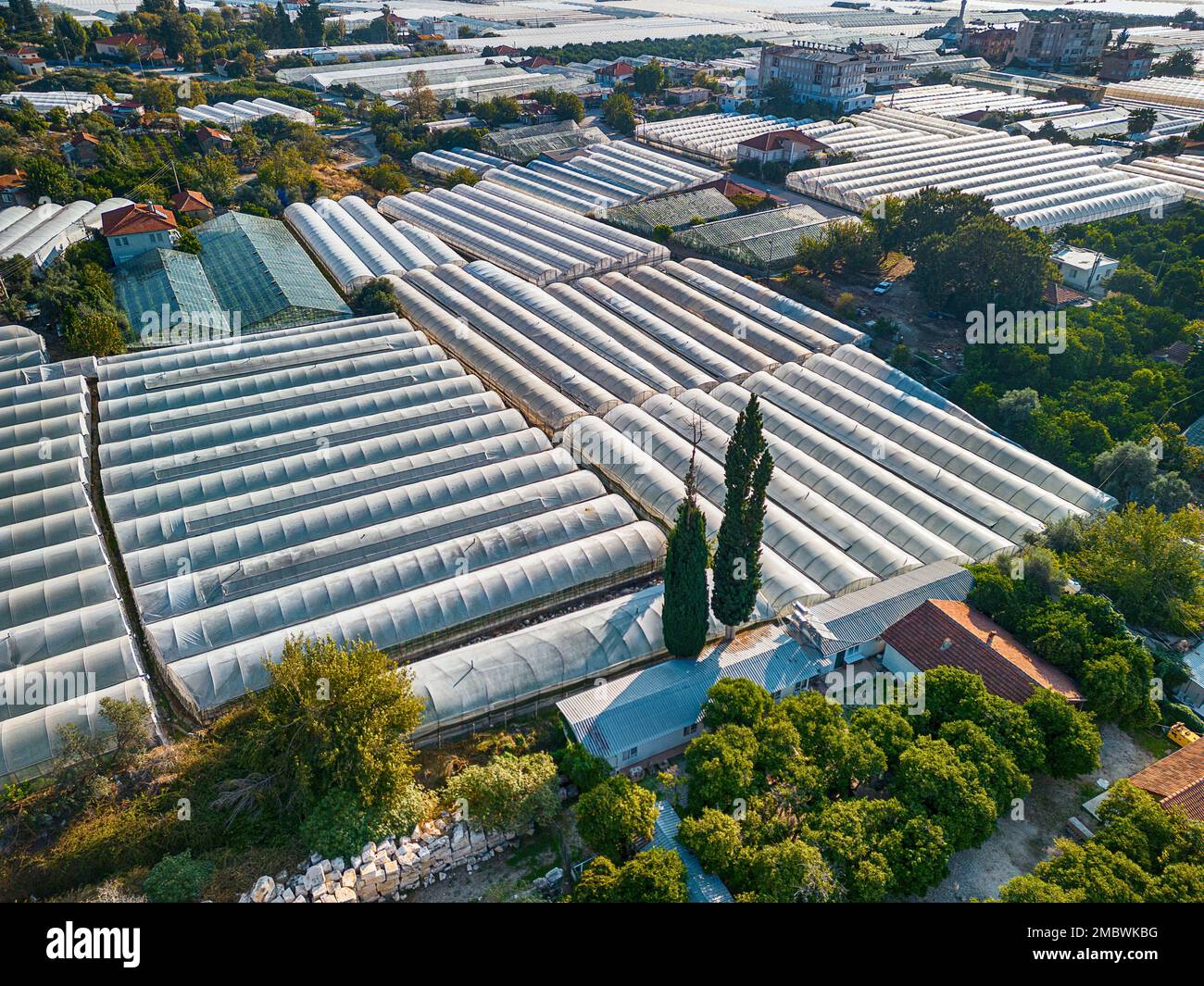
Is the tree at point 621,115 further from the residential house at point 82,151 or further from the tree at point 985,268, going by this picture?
the residential house at point 82,151

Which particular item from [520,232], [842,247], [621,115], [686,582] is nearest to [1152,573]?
[686,582]

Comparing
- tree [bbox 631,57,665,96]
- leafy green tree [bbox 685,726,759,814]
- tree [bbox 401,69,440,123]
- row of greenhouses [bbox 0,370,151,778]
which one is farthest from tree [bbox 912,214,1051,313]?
tree [bbox 631,57,665,96]

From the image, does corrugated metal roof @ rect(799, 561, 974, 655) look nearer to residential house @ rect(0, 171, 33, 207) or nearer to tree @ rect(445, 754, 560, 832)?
tree @ rect(445, 754, 560, 832)

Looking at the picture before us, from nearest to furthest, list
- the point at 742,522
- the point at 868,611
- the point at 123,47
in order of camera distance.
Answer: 1. the point at 742,522
2. the point at 868,611
3. the point at 123,47

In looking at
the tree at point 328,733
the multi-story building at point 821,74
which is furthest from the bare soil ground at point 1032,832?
the multi-story building at point 821,74

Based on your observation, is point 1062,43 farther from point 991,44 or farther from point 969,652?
point 969,652
